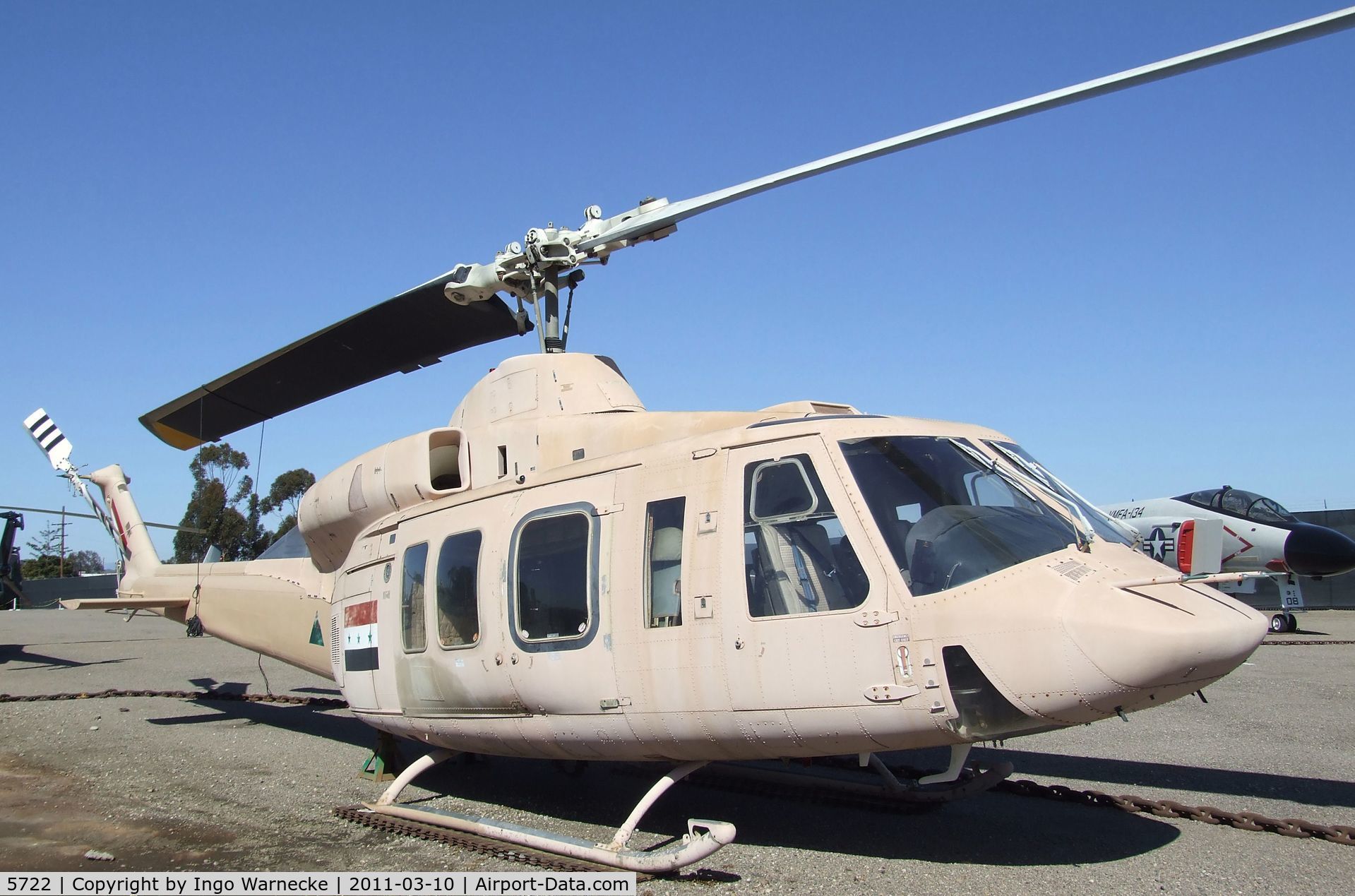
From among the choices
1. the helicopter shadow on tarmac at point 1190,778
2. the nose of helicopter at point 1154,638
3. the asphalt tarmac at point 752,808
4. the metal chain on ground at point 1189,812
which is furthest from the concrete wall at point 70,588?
the nose of helicopter at point 1154,638

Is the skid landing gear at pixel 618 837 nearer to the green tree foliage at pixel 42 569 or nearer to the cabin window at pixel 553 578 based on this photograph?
the cabin window at pixel 553 578

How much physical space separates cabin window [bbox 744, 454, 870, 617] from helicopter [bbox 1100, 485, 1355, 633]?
1577 cm

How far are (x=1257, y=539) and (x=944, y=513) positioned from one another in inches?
771

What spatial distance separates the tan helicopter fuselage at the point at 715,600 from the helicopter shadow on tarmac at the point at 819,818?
91 centimetres

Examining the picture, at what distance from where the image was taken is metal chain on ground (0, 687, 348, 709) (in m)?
12.6

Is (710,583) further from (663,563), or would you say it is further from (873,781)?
(873,781)

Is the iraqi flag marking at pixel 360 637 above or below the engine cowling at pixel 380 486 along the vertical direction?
below

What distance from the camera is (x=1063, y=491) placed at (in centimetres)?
552

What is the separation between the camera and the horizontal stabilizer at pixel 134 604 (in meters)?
10.8

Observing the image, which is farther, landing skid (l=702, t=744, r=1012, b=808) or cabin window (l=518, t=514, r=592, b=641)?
landing skid (l=702, t=744, r=1012, b=808)

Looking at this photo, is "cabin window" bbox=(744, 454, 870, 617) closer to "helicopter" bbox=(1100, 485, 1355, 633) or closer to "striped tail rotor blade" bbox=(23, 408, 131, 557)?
"striped tail rotor blade" bbox=(23, 408, 131, 557)

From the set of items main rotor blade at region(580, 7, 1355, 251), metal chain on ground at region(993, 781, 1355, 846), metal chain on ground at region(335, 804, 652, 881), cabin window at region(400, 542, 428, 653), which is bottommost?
metal chain on ground at region(993, 781, 1355, 846)

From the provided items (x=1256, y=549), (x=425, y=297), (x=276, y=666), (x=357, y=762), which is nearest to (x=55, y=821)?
(x=357, y=762)

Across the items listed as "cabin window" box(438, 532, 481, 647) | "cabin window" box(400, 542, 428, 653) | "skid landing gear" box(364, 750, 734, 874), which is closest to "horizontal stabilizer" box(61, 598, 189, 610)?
"cabin window" box(400, 542, 428, 653)
